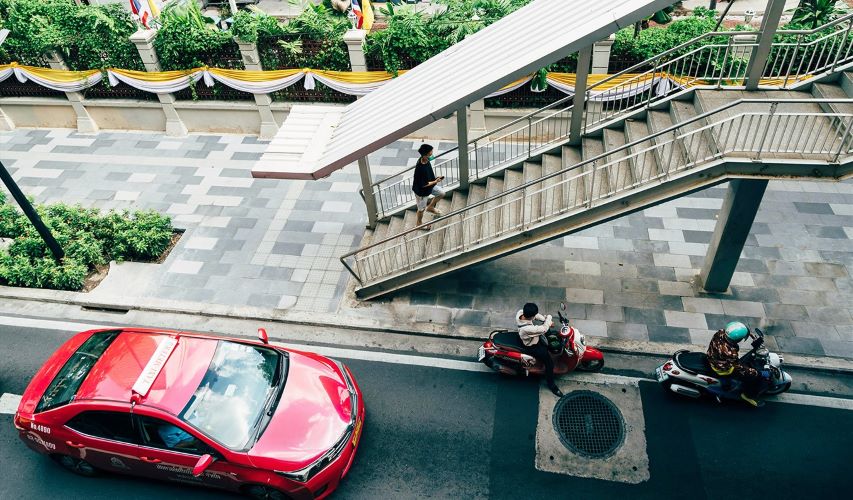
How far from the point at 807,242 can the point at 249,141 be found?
1257cm

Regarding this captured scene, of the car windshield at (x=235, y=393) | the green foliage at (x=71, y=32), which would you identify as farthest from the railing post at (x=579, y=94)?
the green foliage at (x=71, y=32)

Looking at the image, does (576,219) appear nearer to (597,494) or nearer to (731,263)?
(731,263)

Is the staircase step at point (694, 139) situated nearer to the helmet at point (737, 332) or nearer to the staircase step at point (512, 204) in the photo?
the helmet at point (737, 332)

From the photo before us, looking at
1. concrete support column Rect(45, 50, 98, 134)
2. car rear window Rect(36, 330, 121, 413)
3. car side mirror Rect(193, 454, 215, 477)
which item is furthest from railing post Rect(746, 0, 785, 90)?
concrete support column Rect(45, 50, 98, 134)

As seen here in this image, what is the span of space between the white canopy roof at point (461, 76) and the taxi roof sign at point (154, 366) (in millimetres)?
2810

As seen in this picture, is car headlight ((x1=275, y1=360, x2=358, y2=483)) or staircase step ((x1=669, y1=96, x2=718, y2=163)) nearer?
car headlight ((x1=275, y1=360, x2=358, y2=483))

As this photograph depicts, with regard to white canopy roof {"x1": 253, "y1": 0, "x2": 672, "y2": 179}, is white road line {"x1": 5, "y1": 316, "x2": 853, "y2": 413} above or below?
below

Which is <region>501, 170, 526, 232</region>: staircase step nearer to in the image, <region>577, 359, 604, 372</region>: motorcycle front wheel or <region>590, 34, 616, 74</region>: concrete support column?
<region>577, 359, 604, 372</region>: motorcycle front wheel

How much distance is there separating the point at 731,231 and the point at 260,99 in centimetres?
1102

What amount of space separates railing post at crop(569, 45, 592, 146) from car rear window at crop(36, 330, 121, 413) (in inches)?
300

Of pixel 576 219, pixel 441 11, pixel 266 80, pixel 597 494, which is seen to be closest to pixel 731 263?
pixel 576 219

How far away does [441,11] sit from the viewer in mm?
13977

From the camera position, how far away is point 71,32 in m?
15.0

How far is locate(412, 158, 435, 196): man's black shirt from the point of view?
9.56 metres
